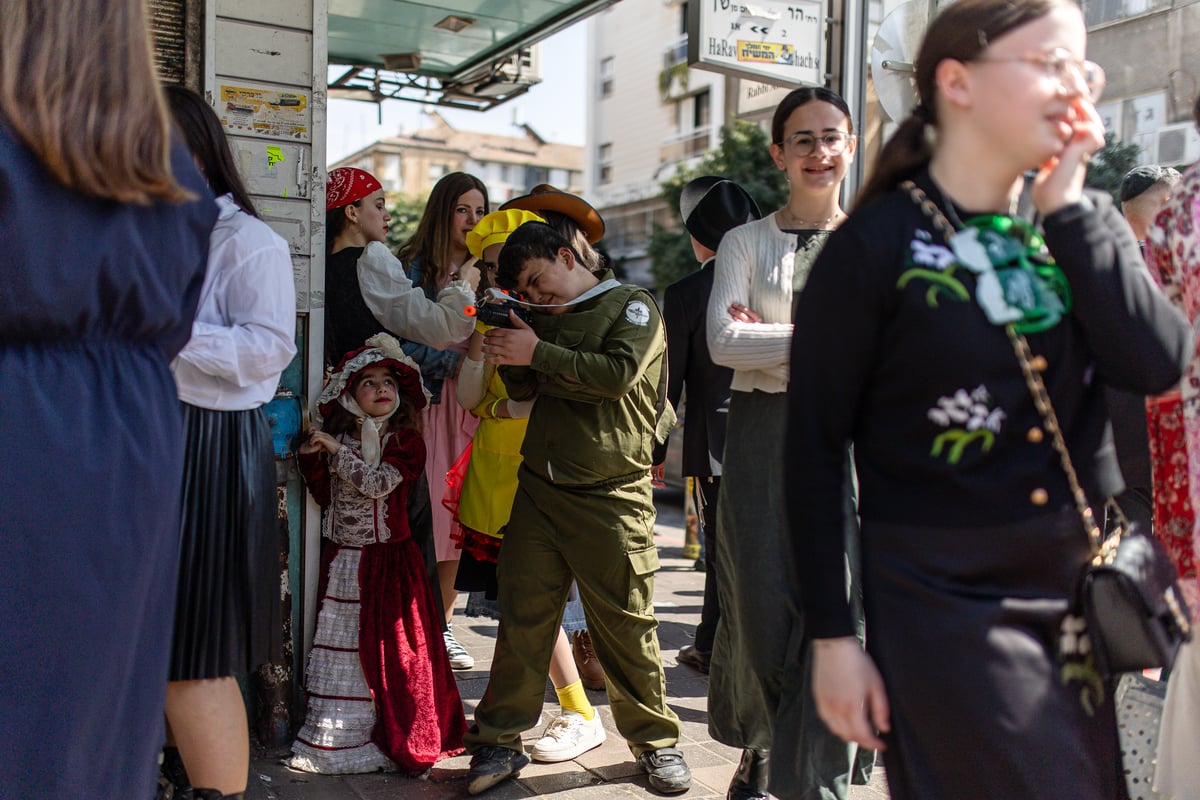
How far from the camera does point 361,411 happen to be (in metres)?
4.16

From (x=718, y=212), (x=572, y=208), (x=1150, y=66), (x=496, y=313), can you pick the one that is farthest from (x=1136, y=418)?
(x=1150, y=66)

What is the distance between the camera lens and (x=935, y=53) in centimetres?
191

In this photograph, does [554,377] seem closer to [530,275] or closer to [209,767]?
[530,275]

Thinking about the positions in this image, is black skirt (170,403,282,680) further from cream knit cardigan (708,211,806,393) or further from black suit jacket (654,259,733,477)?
black suit jacket (654,259,733,477)

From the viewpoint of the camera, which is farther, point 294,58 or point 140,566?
point 294,58

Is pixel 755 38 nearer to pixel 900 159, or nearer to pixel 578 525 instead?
pixel 578 525

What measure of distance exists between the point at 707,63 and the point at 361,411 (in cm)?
321

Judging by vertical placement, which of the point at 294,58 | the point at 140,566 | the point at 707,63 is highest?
the point at 707,63

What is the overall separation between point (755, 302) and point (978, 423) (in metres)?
1.73

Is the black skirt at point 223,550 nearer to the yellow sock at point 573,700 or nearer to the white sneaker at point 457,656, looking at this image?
the yellow sock at point 573,700

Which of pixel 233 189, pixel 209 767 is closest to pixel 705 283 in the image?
pixel 233 189

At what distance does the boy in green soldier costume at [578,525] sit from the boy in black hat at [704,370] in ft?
4.80

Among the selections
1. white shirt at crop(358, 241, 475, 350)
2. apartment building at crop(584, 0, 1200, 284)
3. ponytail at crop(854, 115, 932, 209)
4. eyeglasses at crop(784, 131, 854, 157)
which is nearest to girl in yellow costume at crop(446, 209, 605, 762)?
white shirt at crop(358, 241, 475, 350)

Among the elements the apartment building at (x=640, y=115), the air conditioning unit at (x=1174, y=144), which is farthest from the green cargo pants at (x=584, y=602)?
the apartment building at (x=640, y=115)
